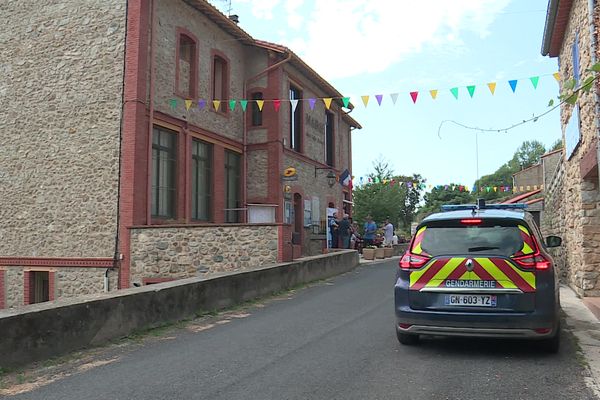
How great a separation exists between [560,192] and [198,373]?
10853mm

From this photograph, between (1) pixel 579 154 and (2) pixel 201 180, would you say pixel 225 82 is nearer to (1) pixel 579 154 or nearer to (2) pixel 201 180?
(2) pixel 201 180

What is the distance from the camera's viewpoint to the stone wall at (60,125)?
14578mm

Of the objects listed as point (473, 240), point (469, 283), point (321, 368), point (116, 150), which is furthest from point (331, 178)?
point (321, 368)

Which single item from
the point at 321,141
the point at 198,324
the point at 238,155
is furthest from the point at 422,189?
the point at 198,324

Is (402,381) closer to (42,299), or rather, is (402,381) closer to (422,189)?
(42,299)

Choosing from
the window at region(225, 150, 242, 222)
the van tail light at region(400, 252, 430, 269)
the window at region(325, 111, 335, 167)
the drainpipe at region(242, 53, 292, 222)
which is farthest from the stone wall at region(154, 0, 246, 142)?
the van tail light at region(400, 252, 430, 269)

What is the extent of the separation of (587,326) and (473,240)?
2.80 meters

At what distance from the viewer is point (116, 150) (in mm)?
14359

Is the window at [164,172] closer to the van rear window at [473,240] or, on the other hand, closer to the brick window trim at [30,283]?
the brick window trim at [30,283]

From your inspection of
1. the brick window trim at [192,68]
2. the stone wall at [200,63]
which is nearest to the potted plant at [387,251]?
the stone wall at [200,63]

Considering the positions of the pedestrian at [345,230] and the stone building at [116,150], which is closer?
the stone building at [116,150]

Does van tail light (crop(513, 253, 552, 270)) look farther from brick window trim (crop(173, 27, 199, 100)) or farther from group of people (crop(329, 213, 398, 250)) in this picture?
group of people (crop(329, 213, 398, 250))

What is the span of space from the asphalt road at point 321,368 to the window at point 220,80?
12.2 meters

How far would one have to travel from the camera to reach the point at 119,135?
47.0 feet
